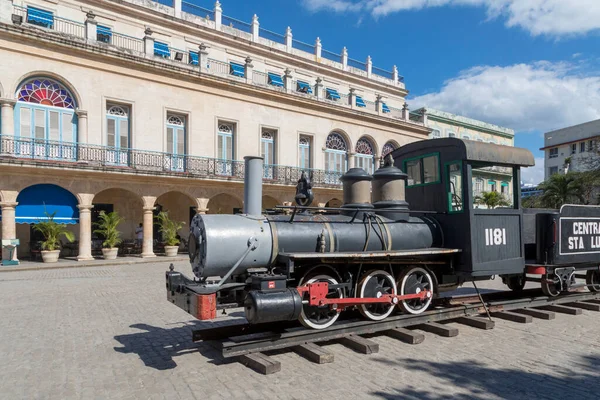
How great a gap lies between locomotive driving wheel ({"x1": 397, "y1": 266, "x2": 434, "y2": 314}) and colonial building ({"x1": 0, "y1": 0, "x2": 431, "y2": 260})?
1593 centimetres

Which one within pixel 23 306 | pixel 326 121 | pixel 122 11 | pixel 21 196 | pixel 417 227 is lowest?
pixel 23 306

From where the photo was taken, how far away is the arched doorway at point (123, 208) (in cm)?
2191

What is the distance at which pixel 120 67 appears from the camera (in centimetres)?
2005

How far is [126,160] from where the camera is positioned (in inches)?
804

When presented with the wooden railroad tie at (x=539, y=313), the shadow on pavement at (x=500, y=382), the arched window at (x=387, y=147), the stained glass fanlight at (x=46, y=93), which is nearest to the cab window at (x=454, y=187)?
the wooden railroad tie at (x=539, y=313)

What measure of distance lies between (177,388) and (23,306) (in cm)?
657

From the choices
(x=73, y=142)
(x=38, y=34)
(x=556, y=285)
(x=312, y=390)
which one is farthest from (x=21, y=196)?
(x=556, y=285)

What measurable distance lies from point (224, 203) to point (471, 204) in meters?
20.1

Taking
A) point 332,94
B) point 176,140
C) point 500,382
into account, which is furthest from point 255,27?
point 500,382

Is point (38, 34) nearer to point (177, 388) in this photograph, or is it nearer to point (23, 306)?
point (23, 306)

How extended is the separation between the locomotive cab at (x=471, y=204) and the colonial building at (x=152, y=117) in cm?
1548

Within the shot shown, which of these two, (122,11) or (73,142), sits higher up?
(122,11)

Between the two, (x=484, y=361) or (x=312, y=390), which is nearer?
(x=312, y=390)

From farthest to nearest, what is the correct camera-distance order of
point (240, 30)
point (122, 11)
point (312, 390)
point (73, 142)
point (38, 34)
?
point (240, 30), point (122, 11), point (73, 142), point (38, 34), point (312, 390)
